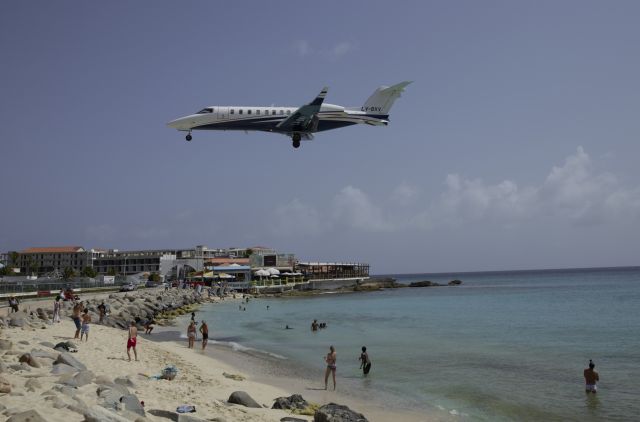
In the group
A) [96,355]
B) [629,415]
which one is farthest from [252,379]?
[629,415]

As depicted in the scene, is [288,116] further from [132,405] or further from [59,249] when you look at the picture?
[59,249]

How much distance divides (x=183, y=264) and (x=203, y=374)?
2995 inches

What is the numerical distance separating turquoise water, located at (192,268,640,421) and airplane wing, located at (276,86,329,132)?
10464 millimetres

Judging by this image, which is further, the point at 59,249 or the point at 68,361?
the point at 59,249

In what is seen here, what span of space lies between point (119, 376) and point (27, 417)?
647 centimetres

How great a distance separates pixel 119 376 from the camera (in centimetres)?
1335

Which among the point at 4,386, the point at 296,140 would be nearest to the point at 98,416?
the point at 4,386

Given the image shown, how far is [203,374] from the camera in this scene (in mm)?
16500

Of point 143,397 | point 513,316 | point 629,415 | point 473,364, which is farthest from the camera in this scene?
point 513,316

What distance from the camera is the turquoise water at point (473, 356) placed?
50.6ft

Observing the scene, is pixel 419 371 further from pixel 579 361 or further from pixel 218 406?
pixel 218 406

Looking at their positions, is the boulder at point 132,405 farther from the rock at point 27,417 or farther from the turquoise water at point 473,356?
the turquoise water at point 473,356

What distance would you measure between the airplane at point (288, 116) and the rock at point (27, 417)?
61.3 feet

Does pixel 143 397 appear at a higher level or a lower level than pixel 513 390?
higher
